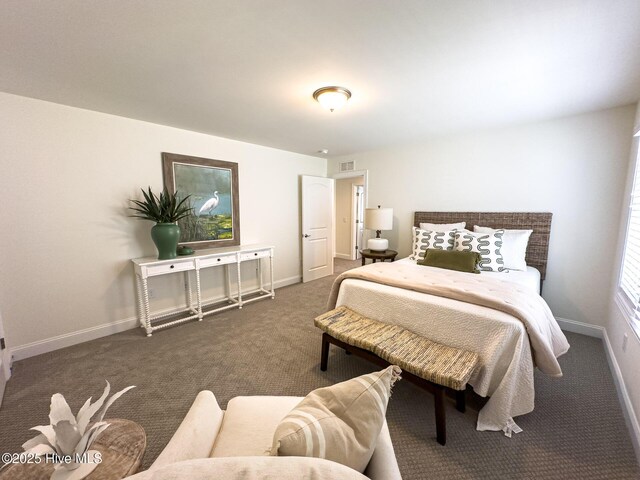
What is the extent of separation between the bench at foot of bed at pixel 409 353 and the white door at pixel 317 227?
2532 mm

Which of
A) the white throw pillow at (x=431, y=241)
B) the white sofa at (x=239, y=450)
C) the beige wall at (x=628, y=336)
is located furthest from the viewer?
the white throw pillow at (x=431, y=241)

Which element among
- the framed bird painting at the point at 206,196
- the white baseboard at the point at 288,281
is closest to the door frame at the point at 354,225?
the white baseboard at the point at 288,281

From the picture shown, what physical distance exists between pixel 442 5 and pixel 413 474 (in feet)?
7.73

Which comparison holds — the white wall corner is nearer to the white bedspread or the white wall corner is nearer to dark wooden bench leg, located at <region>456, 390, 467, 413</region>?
the white bedspread

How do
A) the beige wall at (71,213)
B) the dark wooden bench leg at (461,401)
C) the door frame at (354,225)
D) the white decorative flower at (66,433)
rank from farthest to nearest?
the door frame at (354,225) → the beige wall at (71,213) → the dark wooden bench leg at (461,401) → the white decorative flower at (66,433)

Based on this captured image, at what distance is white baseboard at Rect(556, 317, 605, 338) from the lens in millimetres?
2662

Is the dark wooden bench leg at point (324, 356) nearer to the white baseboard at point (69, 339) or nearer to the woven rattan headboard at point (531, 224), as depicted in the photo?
the white baseboard at point (69, 339)

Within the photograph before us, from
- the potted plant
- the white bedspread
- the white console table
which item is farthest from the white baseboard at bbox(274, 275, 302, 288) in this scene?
the white bedspread

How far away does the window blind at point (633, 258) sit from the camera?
185cm

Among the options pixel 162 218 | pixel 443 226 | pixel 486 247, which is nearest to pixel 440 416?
pixel 486 247

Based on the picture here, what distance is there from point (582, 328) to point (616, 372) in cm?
89

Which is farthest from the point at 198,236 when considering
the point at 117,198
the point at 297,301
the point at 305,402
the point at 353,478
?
the point at 353,478

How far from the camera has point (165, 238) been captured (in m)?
2.77

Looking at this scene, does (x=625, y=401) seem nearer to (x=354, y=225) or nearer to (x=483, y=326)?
(x=483, y=326)
